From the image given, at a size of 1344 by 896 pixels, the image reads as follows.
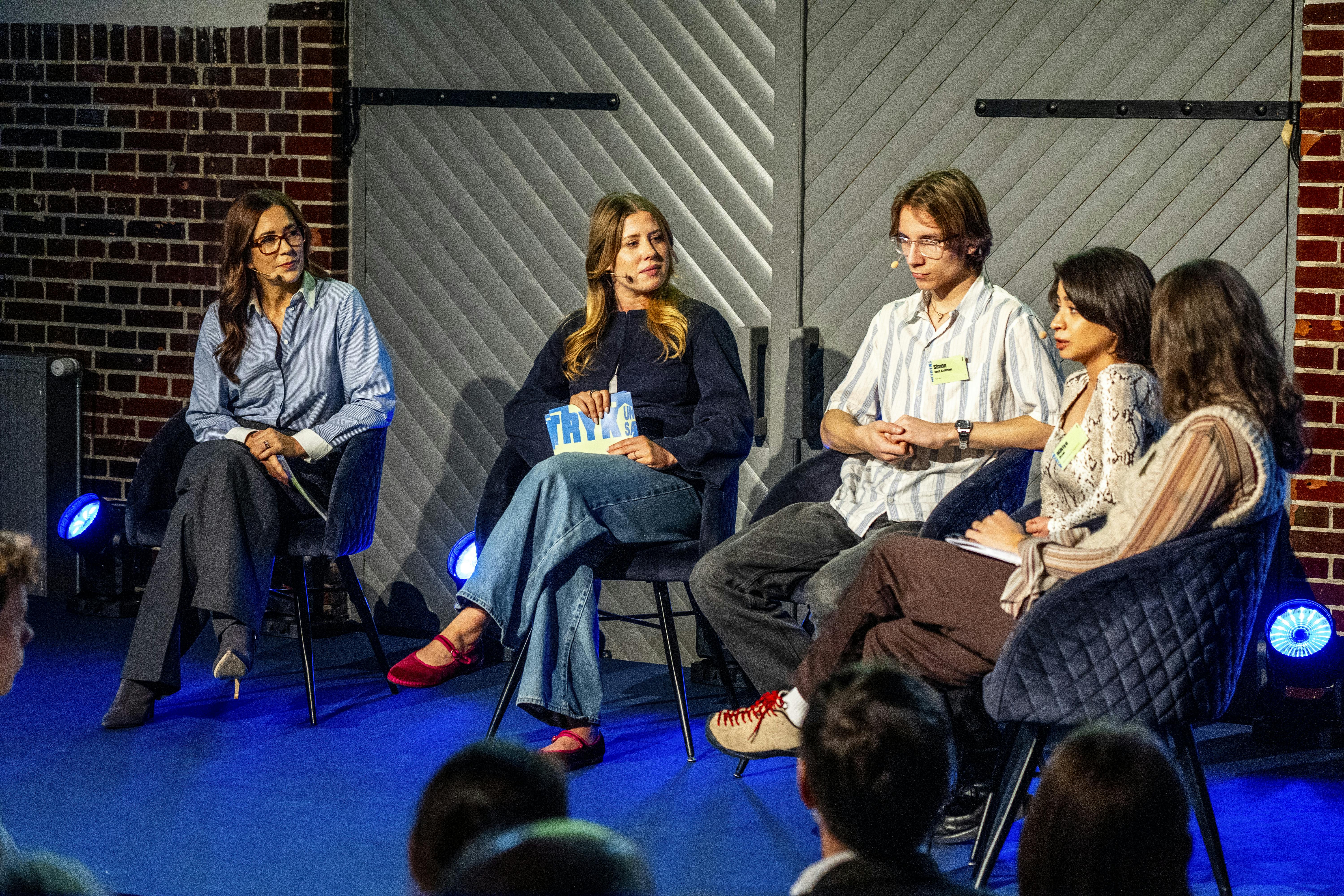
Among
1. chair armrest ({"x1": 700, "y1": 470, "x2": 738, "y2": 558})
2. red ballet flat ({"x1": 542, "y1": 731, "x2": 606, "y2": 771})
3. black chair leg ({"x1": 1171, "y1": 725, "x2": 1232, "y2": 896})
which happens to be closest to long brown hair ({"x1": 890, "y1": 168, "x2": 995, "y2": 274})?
chair armrest ({"x1": 700, "y1": 470, "x2": 738, "y2": 558})

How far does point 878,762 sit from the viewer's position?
1.54 meters

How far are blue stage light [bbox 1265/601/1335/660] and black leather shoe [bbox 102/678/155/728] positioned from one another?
297 centimetres

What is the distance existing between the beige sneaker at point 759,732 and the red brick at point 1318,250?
187 cm

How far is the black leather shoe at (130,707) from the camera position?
13.4 ft

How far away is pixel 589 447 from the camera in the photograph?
13.1 feet

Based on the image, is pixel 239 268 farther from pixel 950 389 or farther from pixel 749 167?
pixel 950 389

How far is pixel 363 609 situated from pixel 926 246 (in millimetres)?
1987

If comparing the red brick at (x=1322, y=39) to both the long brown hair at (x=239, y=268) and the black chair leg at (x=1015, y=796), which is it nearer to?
the black chair leg at (x=1015, y=796)

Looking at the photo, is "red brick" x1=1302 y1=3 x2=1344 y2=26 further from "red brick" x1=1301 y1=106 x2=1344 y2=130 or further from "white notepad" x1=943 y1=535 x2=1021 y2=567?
"white notepad" x1=943 y1=535 x2=1021 y2=567

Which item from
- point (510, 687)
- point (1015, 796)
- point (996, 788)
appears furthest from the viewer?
point (510, 687)

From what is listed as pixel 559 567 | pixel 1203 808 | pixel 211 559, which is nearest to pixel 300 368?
pixel 211 559

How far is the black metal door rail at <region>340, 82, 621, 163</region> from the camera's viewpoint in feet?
15.9

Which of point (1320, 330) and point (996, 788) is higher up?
point (1320, 330)

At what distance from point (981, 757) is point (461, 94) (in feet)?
9.11
